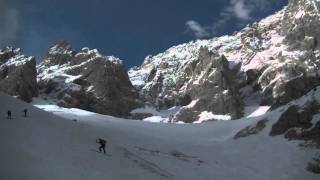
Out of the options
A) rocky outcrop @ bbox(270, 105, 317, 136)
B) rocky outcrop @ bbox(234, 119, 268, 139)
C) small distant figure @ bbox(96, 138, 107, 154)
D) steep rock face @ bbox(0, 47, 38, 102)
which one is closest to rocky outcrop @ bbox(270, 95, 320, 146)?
rocky outcrop @ bbox(270, 105, 317, 136)

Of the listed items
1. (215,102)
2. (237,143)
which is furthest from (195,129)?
(215,102)

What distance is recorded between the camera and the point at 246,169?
5675 cm

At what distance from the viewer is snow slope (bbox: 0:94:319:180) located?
39306 mm

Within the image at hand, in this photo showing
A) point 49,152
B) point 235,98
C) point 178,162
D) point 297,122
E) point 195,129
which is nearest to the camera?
point 49,152

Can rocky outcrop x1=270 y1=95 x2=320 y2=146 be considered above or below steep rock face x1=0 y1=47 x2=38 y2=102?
below

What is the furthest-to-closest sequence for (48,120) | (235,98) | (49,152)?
1. (235,98)
2. (48,120)
3. (49,152)

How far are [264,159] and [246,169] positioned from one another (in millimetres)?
5181

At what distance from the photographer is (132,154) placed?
53250mm

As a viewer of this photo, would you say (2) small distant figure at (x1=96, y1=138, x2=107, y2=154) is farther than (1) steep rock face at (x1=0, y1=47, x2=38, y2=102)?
No

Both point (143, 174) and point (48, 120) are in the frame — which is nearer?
point (143, 174)

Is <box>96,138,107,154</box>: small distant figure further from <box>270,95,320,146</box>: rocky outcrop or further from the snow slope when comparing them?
<box>270,95,320,146</box>: rocky outcrop

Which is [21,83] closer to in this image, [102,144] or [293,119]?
[293,119]

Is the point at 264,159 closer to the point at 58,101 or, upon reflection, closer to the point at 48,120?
the point at 48,120

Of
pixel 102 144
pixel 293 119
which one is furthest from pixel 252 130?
pixel 102 144
